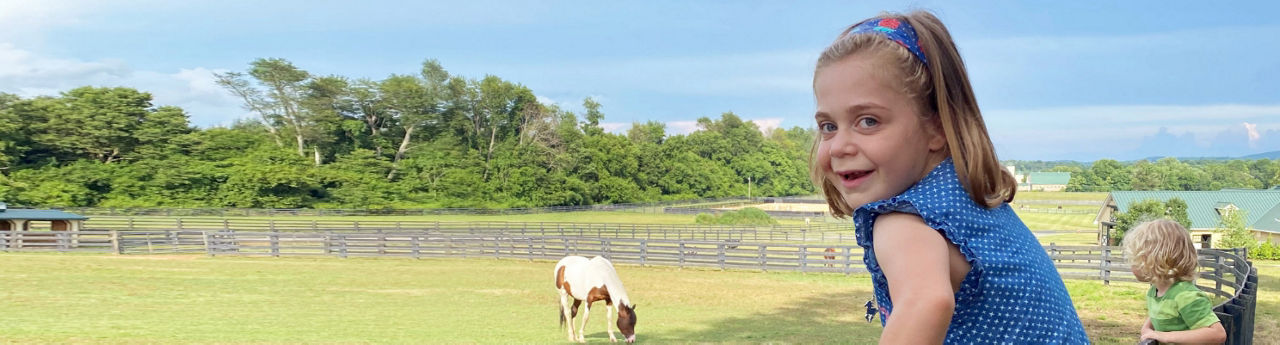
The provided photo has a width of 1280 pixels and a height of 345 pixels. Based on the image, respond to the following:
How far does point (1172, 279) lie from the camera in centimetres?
284

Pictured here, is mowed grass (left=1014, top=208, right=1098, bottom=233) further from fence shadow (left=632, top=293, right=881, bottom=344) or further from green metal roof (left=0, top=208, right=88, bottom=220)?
green metal roof (left=0, top=208, right=88, bottom=220)

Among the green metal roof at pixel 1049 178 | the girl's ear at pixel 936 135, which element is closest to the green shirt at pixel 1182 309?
the girl's ear at pixel 936 135

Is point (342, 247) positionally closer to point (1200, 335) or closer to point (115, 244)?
point (115, 244)

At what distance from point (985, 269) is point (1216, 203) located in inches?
2085

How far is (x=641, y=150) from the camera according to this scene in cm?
8238

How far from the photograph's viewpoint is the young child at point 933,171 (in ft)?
3.23

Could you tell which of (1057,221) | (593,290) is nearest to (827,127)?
(593,290)

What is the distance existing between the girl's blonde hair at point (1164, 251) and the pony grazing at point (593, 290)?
8.38 meters

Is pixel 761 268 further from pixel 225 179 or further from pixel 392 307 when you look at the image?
pixel 225 179

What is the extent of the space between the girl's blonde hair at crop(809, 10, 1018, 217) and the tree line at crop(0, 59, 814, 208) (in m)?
42.4

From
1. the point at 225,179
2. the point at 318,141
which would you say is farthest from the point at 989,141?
the point at 318,141

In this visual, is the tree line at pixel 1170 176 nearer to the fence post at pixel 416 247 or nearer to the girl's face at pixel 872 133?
the fence post at pixel 416 247

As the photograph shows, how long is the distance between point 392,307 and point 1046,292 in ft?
52.2

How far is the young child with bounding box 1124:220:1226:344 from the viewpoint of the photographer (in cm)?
276
